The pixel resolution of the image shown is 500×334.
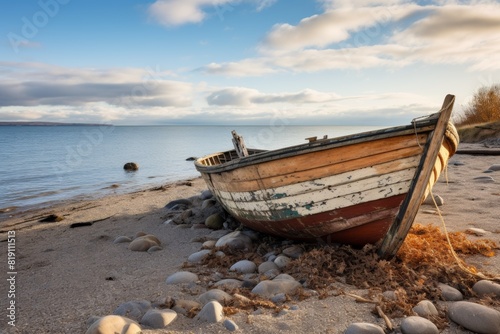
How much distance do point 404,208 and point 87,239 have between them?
6354 mm

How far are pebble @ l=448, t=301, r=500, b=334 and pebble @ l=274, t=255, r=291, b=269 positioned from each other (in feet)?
6.77

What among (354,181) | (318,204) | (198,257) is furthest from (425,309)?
(198,257)

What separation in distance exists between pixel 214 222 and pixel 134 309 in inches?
154

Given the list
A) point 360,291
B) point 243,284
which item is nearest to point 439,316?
point 360,291

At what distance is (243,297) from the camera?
12.9 ft

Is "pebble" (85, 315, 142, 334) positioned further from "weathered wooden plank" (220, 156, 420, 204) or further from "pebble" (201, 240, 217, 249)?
"pebble" (201, 240, 217, 249)

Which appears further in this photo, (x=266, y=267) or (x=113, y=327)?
(x=266, y=267)

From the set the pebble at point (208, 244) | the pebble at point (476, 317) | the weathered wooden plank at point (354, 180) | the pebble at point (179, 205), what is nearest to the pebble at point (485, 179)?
the weathered wooden plank at point (354, 180)

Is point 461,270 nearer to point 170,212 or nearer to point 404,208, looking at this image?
point 404,208

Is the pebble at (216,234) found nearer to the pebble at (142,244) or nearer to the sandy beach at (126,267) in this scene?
the sandy beach at (126,267)

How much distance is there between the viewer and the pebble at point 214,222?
7.63 m

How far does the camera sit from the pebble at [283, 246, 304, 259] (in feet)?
17.1

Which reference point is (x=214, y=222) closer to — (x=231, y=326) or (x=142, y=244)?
(x=142, y=244)

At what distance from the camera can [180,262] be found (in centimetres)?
568
